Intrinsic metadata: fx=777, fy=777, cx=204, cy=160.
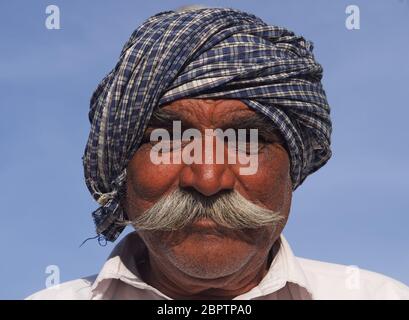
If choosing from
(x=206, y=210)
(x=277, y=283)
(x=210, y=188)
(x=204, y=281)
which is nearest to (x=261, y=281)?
(x=277, y=283)

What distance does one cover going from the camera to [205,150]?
3352 mm

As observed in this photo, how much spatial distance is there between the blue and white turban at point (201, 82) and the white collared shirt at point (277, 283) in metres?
0.26

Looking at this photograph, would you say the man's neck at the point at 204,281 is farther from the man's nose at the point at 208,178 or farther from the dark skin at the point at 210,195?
the man's nose at the point at 208,178

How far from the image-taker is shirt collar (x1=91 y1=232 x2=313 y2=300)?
3.74 metres

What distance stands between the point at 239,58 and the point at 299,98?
Result: 0.34 m

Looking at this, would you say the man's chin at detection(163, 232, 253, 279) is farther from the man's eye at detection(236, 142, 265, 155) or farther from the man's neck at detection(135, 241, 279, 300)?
the man's eye at detection(236, 142, 265, 155)

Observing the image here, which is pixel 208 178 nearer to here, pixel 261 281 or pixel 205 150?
pixel 205 150

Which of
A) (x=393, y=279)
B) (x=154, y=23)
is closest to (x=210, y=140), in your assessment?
(x=154, y=23)

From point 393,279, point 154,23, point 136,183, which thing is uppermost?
point 154,23

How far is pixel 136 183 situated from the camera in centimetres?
Answer: 355

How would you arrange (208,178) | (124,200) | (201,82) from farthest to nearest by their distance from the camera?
(124,200) → (201,82) → (208,178)

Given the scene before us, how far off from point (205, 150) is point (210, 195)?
196 mm

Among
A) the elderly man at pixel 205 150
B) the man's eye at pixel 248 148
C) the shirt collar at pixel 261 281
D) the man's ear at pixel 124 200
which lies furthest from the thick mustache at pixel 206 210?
the shirt collar at pixel 261 281
